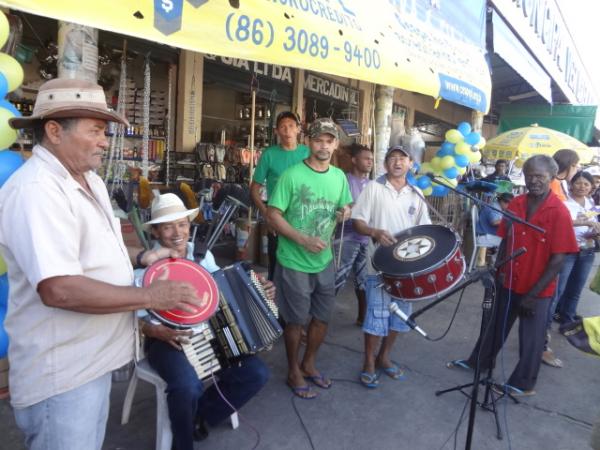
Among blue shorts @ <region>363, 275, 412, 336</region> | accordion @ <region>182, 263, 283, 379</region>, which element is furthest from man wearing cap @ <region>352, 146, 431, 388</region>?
accordion @ <region>182, 263, 283, 379</region>

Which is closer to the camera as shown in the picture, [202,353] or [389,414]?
[202,353]

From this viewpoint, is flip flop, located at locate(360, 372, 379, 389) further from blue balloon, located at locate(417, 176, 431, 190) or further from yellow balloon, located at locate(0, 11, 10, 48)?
blue balloon, located at locate(417, 176, 431, 190)

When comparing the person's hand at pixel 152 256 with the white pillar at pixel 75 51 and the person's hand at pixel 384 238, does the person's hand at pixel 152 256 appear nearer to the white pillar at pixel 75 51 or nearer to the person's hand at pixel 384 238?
the white pillar at pixel 75 51

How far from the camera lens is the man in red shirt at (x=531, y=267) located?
3205mm

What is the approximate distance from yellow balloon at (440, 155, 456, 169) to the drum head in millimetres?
3640

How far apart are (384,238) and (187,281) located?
5.61 feet

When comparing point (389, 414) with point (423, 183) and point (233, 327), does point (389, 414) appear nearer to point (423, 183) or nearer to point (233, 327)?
point (233, 327)

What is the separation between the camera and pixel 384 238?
3270 millimetres

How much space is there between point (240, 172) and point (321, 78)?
3030mm

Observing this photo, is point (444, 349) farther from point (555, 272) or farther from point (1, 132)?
point (1, 132)

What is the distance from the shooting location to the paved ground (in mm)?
2775

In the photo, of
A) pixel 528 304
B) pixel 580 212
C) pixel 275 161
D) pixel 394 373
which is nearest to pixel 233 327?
pixel 394 373

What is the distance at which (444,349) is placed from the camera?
4.30m

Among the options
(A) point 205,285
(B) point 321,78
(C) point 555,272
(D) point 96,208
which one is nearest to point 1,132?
(D) point 96,208
